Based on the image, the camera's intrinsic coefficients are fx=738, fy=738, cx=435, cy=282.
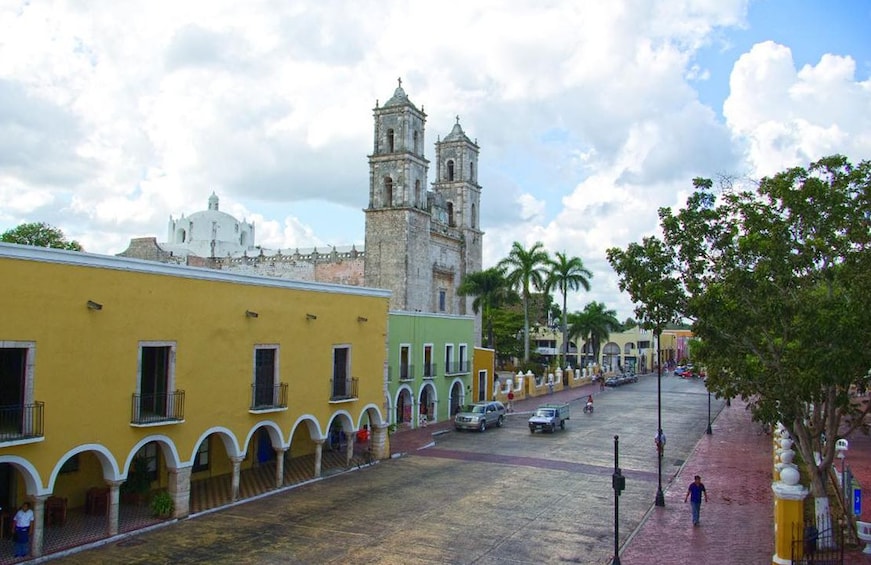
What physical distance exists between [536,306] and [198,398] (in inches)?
2013

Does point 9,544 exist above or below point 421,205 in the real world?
below

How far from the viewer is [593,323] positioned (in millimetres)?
70688

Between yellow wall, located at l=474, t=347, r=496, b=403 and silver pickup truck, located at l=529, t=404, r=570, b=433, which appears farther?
yellow wall, located at l=474, t=347, r=496, b=403

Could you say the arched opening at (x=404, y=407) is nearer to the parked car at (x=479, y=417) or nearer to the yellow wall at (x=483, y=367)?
the parked car at (x=479, y=417)

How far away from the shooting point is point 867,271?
13414mm

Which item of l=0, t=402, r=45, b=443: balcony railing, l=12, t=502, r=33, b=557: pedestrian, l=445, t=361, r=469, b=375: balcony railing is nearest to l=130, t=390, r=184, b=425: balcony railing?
l=0, t=402, r=45, b=443: balcony railing

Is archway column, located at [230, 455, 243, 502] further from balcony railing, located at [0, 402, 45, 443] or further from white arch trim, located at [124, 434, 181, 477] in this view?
balcony railing, located at [0, 402, 45, 443]

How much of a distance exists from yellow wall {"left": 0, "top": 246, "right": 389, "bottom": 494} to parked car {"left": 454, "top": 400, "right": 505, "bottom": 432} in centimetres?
943

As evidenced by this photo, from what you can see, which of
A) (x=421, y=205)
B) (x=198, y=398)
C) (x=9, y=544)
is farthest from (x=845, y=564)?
(x=421, y=205)

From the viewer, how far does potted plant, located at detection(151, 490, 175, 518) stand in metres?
17.5

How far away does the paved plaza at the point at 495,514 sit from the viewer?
15562 mm

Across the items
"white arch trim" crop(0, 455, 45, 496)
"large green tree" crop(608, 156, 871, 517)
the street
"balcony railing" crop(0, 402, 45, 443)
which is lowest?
the street

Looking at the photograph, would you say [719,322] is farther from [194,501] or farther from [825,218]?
[194,501]

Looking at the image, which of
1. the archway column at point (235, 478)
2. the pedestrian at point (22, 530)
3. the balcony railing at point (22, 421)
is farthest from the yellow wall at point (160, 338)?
the pedestrian at point (22, 530)
